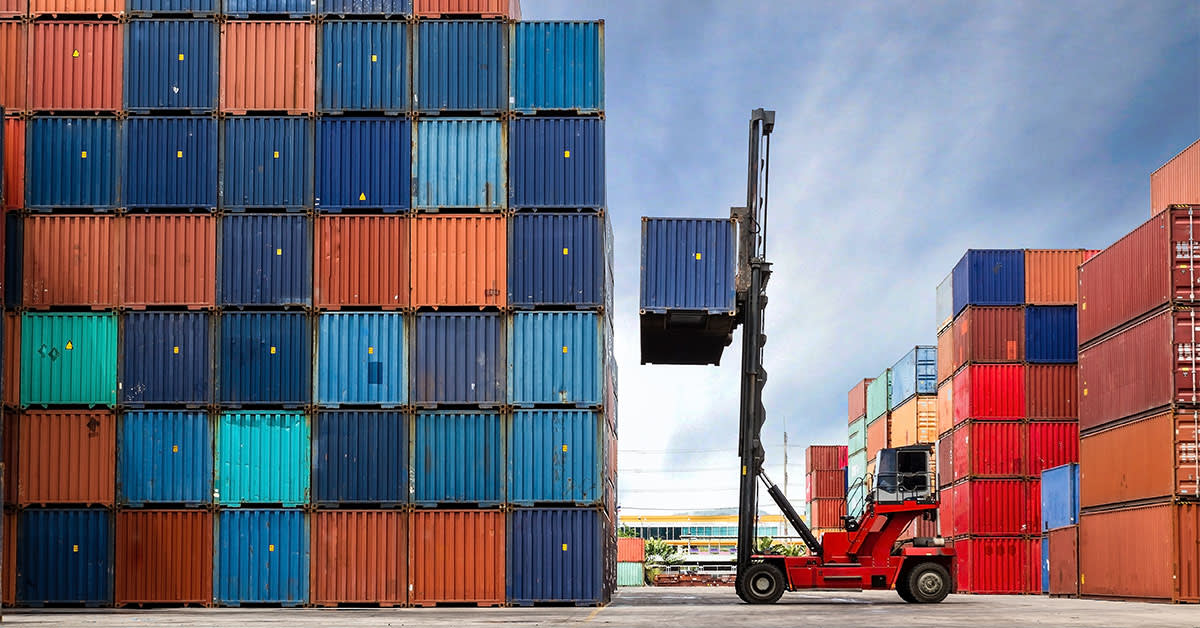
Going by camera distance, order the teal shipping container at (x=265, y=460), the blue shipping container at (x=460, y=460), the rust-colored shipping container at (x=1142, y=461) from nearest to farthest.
A: 1. the blue shipping container at (x=460, y=460)
2. the teal shipping container at (x=265, y=460)
3. the rust-colored shipping container at (x=1142, y=461)

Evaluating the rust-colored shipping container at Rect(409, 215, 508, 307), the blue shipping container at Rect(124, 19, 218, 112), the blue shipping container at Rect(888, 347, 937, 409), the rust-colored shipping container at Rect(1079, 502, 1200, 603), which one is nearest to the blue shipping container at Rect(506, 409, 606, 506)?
the rust-colored shipping container at Rect(409, 215, 508, 307)

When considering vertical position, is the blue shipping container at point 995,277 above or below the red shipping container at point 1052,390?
above

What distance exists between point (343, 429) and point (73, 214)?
8614 mm

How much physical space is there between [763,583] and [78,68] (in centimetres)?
2097

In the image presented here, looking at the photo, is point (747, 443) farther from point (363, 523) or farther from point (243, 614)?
point (243, 614)

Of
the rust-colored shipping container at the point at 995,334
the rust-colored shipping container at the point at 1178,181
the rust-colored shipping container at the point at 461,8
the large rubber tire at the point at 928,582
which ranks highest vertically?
the rust-colored shipping container at the point at 461,8

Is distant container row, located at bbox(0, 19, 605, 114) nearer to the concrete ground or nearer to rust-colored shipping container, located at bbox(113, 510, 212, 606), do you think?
rust-colored shipping container, located at bbox(113, 510, 212, 606)

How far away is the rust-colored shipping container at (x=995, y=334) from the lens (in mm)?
53688

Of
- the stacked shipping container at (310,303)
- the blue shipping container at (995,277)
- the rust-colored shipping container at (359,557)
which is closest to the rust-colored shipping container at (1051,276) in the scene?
the blue shipping container at (995,277)

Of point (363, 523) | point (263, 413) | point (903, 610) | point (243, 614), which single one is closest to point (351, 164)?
point (263, 413)

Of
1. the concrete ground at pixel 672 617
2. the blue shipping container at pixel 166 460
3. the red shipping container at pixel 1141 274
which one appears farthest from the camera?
the red shipping container at pixel 1141 274

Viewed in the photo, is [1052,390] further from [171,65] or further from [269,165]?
[171,65]

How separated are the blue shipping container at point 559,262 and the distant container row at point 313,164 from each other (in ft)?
1.67

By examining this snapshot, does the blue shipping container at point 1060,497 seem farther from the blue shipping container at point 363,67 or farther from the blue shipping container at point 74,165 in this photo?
the blue shipping container at point 74,165
